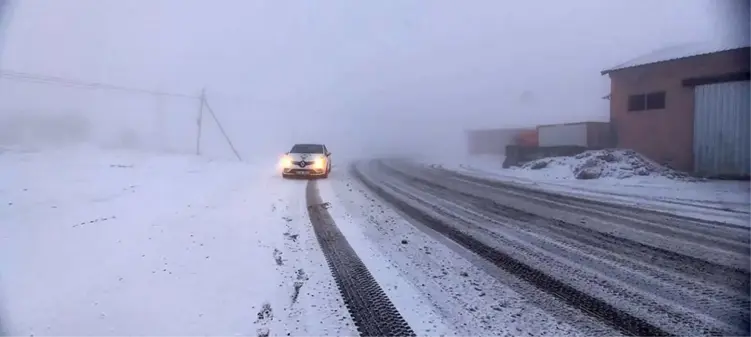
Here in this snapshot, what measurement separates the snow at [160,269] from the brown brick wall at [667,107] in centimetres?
1775

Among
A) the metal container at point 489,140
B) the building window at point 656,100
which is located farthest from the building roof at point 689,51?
the metal container at point 489,140

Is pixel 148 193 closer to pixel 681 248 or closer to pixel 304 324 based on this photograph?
pixel 304 324

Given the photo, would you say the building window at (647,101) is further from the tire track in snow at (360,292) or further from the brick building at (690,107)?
the tire track in snow at (360,292)

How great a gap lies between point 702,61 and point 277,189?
18223 mm

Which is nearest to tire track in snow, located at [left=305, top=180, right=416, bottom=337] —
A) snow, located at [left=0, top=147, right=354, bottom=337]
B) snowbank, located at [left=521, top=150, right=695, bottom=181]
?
snow, located at [left=0, top=147, right=354, bottom=337]

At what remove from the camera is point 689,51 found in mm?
19734

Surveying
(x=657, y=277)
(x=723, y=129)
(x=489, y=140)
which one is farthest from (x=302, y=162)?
(x=489, y=140)

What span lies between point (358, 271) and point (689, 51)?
21.6 m

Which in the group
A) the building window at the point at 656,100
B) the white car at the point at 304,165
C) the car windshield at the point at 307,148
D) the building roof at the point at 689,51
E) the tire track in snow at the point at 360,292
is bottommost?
the tire track in snow at the point at 360,292

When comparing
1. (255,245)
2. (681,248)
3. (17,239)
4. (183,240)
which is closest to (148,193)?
(17,239)

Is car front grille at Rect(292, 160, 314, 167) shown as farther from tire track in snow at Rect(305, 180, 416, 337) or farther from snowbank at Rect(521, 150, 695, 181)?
snowbank at Rect(521, 150, 695, 181)

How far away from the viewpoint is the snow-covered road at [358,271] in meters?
3.60

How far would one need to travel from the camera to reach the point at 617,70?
74.1 feet

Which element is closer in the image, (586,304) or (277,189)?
(586,304)
